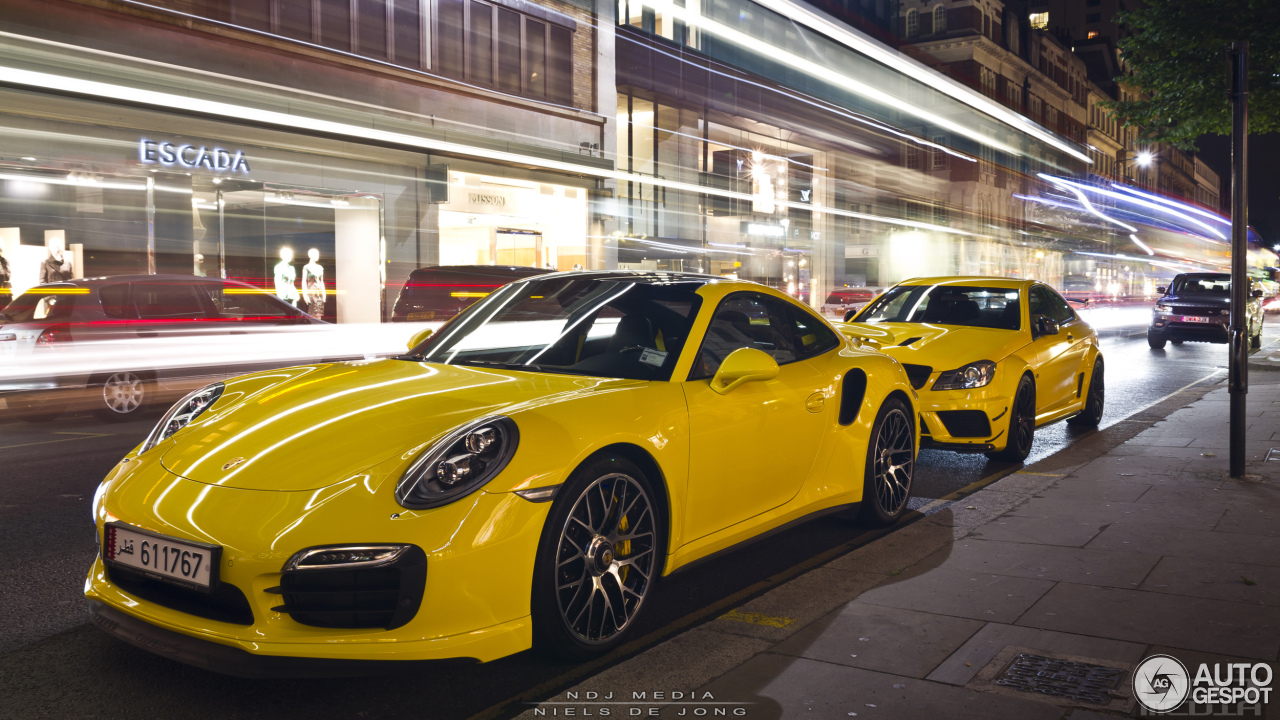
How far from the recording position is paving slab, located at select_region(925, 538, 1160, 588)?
169 inches

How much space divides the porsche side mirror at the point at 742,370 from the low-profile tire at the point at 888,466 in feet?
4.50

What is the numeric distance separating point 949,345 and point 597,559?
501 centimetres

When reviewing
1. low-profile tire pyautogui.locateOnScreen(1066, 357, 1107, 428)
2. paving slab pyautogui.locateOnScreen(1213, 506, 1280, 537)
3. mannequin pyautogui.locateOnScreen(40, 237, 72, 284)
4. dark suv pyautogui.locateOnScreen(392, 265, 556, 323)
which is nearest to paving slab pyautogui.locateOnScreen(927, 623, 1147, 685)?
paving slab pyautogui.locateOnScreen(1213, 506, 1280, 537)

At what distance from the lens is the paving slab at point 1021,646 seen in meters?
3.20

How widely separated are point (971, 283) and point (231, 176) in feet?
Answer: 31.7

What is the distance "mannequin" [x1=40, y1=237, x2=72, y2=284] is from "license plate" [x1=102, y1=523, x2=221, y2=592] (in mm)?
9048

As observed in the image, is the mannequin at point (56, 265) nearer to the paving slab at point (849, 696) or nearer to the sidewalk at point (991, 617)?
the sidewalk at point (991, 617)

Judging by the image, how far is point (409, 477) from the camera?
9.87 ft

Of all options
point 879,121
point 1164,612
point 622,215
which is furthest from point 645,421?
point 879,121

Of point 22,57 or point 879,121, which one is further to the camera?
point 879,121

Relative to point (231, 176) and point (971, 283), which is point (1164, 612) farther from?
point (231, 176)

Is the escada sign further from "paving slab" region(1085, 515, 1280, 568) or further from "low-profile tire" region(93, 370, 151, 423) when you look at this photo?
"paving slab" region(1085, 515, 1280, 568)

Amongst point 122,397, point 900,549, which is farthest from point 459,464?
point 122,397

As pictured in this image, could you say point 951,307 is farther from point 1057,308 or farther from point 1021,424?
point 1021,424
